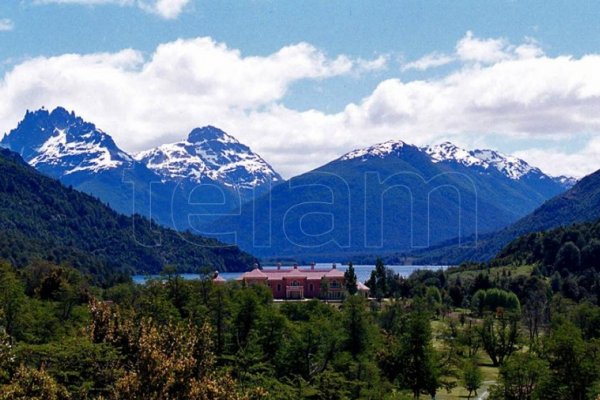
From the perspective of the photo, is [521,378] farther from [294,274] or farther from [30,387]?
[294,274]

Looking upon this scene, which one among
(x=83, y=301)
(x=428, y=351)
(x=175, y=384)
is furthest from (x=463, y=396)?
(x=175, y=384)

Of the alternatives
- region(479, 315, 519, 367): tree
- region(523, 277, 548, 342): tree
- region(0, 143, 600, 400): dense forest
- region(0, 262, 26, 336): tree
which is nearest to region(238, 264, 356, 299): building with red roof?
region(523, 277, 548, 342): tree

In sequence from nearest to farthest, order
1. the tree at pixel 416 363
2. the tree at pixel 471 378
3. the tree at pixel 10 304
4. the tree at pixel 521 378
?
1. the tree at pixel 521 378
2. the tree at pixel 10 304
3. the tree at pixel 416 363
4. the tree at pixel 471 378

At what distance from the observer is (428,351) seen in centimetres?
7281

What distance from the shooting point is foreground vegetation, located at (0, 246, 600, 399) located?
33188 mm

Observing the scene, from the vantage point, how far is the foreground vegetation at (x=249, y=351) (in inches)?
1307

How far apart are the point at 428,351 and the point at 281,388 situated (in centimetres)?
2352

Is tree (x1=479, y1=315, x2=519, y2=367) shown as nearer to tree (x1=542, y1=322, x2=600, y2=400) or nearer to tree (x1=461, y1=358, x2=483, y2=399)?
tree (x1=461, y1=358, x2=483, y2=399)

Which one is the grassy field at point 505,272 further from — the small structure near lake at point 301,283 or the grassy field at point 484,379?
the grassy field at point 484,379

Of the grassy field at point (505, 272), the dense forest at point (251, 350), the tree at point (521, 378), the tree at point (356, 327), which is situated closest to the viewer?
the dense forest at point (251, 350)

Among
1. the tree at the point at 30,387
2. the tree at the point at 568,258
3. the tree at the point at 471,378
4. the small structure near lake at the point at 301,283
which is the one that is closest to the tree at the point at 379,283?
the small structure near lake at the point at 301,283

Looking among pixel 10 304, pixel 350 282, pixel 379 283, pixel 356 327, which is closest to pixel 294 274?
pixel 379 283

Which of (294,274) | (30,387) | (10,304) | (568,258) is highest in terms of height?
(568,258)

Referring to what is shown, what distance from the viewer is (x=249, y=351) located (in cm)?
6694
